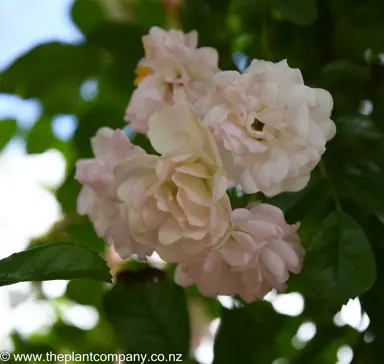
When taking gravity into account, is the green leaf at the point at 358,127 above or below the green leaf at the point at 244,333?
above

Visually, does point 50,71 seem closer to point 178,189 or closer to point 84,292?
point 84,292

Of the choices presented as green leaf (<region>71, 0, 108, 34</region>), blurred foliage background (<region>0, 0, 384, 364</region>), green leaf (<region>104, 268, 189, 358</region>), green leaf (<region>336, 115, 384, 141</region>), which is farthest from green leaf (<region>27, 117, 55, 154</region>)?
green leaf (<region>336, 115, 384, 141</region>)

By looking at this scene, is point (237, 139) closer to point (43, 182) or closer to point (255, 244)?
point (255, 244)

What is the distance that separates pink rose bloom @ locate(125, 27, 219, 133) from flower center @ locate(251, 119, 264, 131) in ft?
0.17

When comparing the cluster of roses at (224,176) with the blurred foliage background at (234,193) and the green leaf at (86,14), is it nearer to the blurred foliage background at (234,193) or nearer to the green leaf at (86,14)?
the blurred foliage background at (234,193)

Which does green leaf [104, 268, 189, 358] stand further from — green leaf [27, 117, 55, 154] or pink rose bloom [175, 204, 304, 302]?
green leaf [27, 117, 55, 154]

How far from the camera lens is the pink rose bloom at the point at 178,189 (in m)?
0.30

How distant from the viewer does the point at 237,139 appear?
0.31m

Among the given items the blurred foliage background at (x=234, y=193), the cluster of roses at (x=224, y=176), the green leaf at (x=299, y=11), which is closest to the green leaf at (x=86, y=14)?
the blurred foliage background at (x=234, y=193)

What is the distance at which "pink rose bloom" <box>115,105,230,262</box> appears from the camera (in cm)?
30

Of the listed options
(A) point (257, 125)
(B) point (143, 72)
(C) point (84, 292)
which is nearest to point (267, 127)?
(A) point (257, 125)

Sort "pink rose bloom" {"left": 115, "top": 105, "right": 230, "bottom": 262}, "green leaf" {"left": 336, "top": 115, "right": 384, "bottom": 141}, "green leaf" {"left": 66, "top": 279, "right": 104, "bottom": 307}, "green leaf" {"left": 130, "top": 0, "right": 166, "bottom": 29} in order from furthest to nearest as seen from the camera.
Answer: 1. "green leaf" {"left": 130, "top": 0, "right": 166, "bottom": 29}
2. "green leaf" {"left": 66, "top": 279, "right": 104, "bottom": 307}
3. "green leaf" {"left": 336, "top": 115, "right": 384, "bottom": 141}
4. "pink rose bloom" {"left": 115, "top": 105, "right": 230, "bottom": 262}

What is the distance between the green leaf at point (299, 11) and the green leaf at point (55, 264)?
275 millimetres

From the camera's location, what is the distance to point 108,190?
353mm
